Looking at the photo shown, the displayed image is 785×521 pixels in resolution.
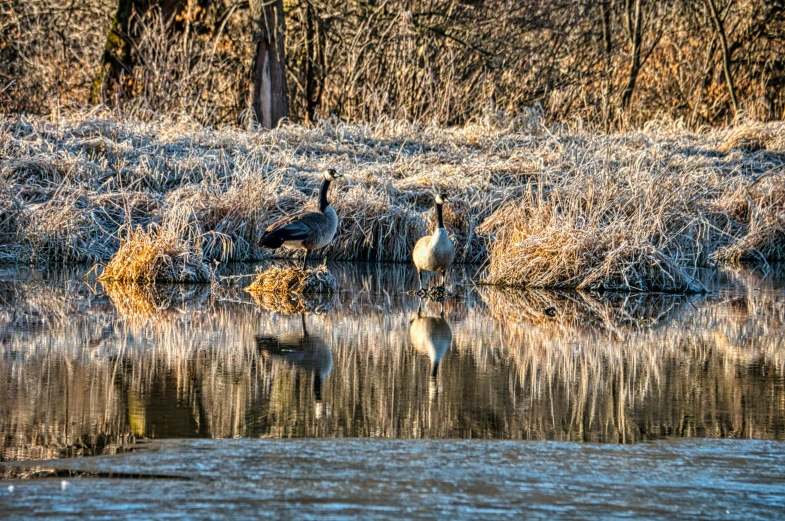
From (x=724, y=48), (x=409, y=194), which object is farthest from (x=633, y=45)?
(x=409, y=194)

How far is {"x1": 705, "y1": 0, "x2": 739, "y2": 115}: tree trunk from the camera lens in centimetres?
2320

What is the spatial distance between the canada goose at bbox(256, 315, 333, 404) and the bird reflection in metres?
0.64

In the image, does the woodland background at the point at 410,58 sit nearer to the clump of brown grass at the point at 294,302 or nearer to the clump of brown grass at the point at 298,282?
the clump of brown grass at the point at 298,282

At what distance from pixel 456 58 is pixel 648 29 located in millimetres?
5060

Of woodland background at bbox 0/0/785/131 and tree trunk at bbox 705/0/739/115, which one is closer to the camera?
woodland background at bbox 0/0/785/131

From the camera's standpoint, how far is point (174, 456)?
4.69 meters

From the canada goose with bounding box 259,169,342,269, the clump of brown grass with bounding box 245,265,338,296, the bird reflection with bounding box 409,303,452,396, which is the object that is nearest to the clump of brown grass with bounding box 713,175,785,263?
the canada goose with bounding box 259,169,342,269

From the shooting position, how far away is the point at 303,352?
7262 millimetres

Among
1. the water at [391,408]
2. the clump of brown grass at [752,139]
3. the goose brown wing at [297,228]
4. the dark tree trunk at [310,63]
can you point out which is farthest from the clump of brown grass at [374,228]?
the dark tree trunk at [310,63]

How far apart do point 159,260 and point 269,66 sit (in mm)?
9411

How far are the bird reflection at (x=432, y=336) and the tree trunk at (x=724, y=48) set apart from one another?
53.4 ft

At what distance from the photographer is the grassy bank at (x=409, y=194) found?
37.0 feet

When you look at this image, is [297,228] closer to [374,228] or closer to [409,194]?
[374,228]

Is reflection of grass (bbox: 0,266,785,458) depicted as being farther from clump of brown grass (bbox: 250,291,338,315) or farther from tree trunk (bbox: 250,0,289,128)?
tree trunk (bbox: 250,0,289,128)
